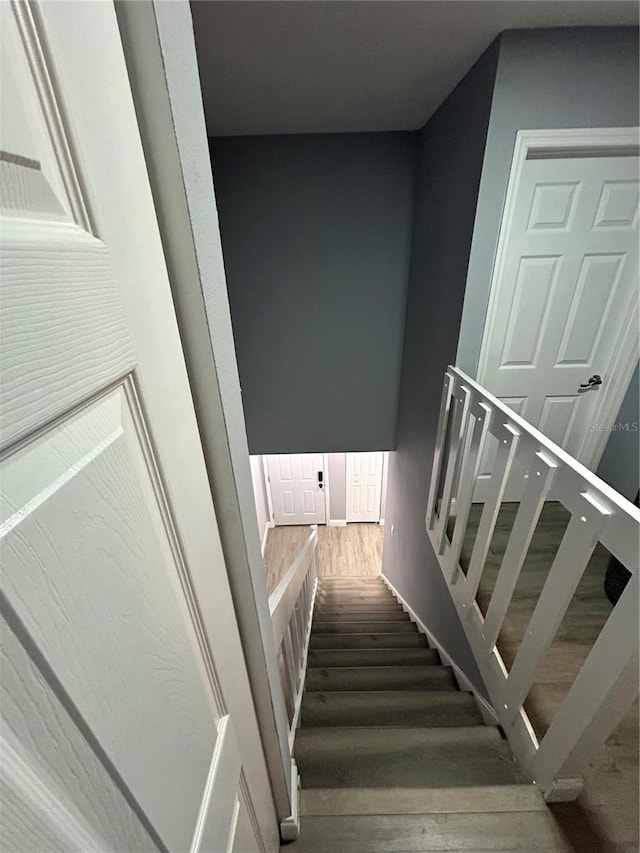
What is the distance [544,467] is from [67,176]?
1283 mm

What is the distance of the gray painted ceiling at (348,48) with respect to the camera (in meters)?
1.39

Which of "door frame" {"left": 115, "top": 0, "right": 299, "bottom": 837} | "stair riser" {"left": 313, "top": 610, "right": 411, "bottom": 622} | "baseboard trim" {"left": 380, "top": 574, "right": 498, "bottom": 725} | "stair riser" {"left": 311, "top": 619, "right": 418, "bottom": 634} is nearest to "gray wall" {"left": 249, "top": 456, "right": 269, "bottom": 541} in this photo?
"stair riser" {"left": 313, "top": 610, "right": 411, "bottom": 622}

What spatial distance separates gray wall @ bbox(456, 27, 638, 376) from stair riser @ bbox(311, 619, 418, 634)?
9.78 ft

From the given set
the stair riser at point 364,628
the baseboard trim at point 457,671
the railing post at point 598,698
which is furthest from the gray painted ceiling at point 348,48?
the stair riser at point 364,628

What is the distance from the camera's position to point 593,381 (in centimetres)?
226

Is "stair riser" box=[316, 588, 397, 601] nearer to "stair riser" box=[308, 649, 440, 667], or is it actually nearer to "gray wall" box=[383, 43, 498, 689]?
"gray wall" box=[383, 43, 498, 689]

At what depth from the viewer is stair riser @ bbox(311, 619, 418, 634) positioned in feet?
9.72

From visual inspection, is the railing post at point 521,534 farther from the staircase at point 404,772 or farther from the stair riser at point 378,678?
the stair riser at point 378,678

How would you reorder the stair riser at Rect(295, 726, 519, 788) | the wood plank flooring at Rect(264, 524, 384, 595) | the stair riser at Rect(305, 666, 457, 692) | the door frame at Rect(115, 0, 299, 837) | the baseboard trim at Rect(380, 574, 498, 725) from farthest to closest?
the wood plank flooring at Rect(264, 524, 384, 595) → the stair riser at Rect(305, 666, 457, 692) → the baseboard trim at Rect(380, 574, 498, 725) → the stair riser at Rect(295, 726, 519, 788) → the door frame at Rect(115, 0, 299, 837)

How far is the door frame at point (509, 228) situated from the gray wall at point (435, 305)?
16 centimetres

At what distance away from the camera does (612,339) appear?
2.17m

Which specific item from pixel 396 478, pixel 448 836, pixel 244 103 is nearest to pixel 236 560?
pixel 448 836

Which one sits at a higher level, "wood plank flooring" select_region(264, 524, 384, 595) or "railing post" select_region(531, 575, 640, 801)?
"railing post" select_region(531, 575, 640, 801)

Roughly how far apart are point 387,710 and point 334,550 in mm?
3549
